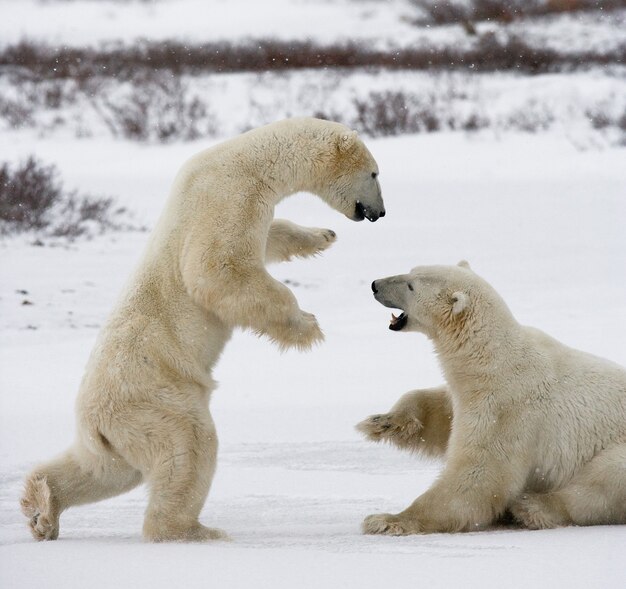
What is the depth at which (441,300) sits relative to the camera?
132 inches

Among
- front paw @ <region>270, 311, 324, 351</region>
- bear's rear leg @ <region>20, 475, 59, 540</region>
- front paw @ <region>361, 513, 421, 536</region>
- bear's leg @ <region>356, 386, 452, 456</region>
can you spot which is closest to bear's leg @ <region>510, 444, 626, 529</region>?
front paw @ <region>361, 513, 421, 536</region>

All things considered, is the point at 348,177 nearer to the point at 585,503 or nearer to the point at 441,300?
the point at 441,300

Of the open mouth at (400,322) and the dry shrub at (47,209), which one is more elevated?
the open mouth at (400,322)

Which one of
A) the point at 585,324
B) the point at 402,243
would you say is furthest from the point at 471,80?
the point at 585,324

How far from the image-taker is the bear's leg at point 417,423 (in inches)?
136

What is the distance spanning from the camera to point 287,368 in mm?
5836

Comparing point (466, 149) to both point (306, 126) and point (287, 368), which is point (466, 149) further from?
point (306, 126)

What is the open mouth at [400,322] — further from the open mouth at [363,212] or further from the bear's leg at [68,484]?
the bear's leg at [68,484]

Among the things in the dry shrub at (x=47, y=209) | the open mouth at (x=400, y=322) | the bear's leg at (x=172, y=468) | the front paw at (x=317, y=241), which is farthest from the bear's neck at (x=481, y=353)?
the dry shrub at (x=47, y=209)

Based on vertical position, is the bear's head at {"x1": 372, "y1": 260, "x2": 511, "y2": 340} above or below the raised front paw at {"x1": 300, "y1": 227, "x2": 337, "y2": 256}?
below

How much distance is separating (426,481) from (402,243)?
5.74m

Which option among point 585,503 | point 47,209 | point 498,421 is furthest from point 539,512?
point 47,209

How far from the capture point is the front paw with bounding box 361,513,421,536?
2961 millimetres

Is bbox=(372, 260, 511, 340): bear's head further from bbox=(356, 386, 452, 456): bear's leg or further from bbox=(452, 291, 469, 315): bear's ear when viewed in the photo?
bbox=(356, 386, 452, 456): bear's leg
